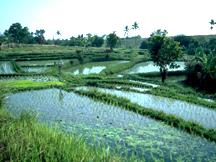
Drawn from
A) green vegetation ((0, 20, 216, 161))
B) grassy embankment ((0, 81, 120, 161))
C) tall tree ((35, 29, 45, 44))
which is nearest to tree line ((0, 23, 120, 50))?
tall tree ((35, 29, 45, 44))

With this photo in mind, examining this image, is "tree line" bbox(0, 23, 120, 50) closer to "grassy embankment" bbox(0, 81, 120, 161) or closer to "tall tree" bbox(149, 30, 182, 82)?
"tall tree" bbox(149, 30, 182, 82)

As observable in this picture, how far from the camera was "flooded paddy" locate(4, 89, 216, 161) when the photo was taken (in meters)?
11.7

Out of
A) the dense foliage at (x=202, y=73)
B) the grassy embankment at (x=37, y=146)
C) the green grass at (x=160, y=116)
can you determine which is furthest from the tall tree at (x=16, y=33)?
the grassy embankment at (x=37, y=146)

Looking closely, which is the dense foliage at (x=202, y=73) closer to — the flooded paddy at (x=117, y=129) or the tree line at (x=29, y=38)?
the flooded paddy at (x=117, y=129)

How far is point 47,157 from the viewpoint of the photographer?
880 cm

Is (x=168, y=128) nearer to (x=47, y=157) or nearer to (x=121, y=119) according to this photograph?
(x=121, y=119)

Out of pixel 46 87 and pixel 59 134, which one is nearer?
pixel 59 134

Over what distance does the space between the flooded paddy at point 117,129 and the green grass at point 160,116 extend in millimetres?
389

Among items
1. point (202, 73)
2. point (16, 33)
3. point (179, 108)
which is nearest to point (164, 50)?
point (202, 73)

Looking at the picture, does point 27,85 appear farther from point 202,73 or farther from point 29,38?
point 29,38

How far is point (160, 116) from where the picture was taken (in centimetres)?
1652

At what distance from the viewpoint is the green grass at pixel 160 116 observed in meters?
13.7

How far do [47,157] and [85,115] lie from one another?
27.0 feet

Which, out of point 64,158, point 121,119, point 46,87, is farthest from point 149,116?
point 46,87
